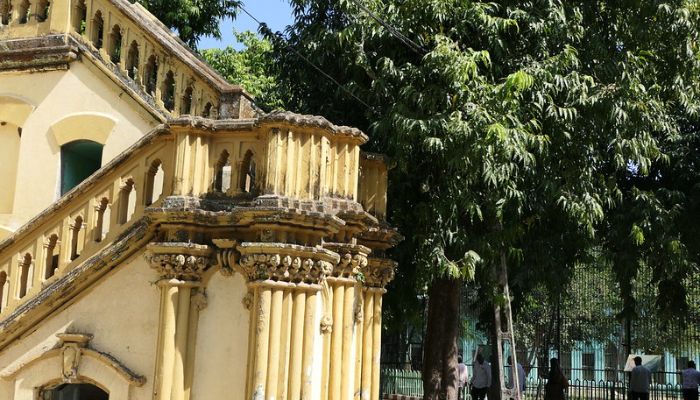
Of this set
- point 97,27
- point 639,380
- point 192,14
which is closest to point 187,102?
point 97,27

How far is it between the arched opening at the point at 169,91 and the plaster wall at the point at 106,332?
10.4 feet

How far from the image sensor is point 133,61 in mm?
11969

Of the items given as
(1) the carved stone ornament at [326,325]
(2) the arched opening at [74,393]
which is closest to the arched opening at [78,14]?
(2) the arched opening at [74,393]

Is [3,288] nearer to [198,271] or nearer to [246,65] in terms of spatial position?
[198,271]

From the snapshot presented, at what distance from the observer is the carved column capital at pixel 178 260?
8633mm

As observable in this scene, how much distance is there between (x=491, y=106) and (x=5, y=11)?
264 inches

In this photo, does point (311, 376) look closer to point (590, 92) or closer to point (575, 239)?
point (590, 92)

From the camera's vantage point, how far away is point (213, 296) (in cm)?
884

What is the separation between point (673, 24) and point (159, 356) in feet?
28.8

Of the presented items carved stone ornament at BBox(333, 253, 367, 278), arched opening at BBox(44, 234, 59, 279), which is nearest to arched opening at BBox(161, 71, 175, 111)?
arched opening at BBox(44, 234, 59, 279)

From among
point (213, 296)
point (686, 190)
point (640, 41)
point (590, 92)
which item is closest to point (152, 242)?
point (213, 296)

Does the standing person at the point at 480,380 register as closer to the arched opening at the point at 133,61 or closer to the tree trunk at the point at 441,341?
the tree trunk at the point at 441,341

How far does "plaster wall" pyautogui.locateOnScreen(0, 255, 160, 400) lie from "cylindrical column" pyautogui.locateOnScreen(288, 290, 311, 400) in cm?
137

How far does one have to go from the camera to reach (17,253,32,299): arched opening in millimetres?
9359
